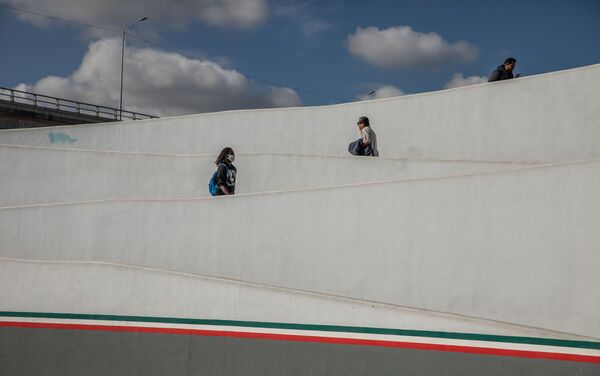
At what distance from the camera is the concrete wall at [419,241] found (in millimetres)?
5551

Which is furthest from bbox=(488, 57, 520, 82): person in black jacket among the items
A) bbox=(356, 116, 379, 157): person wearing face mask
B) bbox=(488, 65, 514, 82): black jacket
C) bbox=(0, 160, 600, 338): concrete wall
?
bbox=(0, 160, 600, 338): concrete wall

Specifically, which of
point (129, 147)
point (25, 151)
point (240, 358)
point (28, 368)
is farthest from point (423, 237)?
point (129, 147)

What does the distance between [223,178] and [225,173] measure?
102 mm

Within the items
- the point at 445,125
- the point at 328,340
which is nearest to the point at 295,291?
the point at 328,340

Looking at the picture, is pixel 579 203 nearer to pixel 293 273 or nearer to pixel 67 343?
pixel 293 273

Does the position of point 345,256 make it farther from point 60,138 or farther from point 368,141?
point 60,138

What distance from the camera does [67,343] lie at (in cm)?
759

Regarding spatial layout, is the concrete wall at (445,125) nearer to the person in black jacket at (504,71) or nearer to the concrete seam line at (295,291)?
the person in black jacket at (504,71)

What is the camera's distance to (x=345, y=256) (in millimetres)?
6484

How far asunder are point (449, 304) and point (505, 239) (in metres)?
0.94

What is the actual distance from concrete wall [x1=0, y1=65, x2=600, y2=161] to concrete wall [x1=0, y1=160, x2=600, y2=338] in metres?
3.61

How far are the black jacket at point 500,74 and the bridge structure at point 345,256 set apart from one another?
0.45 m

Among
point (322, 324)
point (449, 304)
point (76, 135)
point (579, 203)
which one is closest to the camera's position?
point (579, 203)

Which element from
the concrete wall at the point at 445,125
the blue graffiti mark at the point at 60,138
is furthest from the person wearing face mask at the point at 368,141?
the blue graffiti mark at the point at 60,138
